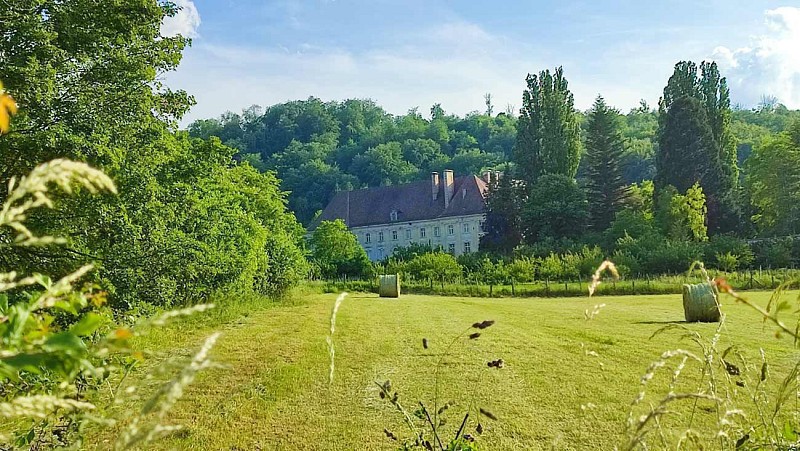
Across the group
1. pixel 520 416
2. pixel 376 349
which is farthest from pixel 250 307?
pixel 520 416

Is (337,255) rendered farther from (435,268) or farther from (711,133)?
(711,133)

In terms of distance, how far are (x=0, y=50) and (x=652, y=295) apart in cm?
2193

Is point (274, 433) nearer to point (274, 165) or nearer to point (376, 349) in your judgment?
point (376, 349)

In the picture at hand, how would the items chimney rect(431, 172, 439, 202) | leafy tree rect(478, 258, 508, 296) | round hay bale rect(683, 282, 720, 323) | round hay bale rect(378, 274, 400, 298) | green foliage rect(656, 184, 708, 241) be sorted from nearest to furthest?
round hay bale rect(683, 282, 720, 323), round hay bale rect(378, 274, 400, 298), leafy tree rect(478, 258, 508, 296), green foliage rect(656, 184, 708, 241), chimney rect(431, 172, 439, 202)

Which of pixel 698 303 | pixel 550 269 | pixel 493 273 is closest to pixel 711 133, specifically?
pixel 550 269

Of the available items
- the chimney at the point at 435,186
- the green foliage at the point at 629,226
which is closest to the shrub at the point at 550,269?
the green foliage at the point at 629,226

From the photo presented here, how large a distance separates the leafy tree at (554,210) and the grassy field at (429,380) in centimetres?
2567

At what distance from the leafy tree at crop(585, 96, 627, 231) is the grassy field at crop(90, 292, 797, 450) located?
27685mm

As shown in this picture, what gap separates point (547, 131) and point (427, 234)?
16634 mm

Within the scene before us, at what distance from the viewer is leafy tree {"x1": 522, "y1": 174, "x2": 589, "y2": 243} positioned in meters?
41.9

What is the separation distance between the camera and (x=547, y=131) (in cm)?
4750

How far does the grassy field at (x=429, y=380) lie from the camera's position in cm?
685

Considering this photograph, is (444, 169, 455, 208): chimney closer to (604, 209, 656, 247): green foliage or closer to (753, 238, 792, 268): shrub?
(604, 209, 656, 247): green foliage

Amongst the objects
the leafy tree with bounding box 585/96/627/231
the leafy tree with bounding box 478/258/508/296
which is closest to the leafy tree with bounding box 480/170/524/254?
the leafy tree with bounding box 585/96/627/231
